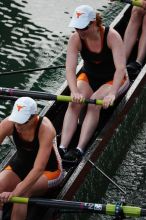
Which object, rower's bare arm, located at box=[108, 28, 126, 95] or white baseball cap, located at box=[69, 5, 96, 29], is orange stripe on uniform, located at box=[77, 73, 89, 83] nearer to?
rower's bare arm, located at box=[108, 28, 126, 95]

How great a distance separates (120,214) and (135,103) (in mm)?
2915

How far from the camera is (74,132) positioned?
29.1 feet

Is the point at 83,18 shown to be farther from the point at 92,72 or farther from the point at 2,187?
the point at 2,187

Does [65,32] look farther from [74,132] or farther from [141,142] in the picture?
[74,132]

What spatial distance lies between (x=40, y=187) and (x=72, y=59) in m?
1.83

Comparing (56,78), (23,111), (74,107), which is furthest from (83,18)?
(56,78)

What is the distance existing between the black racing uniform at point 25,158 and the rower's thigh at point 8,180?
2.0 inches

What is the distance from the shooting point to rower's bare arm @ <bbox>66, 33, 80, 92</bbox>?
8.84 metres

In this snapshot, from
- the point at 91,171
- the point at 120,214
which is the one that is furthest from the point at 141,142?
the point at 120,214

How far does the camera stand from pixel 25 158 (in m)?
7.76

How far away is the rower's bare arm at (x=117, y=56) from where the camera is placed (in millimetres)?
8750

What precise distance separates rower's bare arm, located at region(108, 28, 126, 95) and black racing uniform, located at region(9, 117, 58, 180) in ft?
4.56

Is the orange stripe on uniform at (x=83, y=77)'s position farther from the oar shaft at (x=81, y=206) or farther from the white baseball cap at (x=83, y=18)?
the oar shaft at (x=81, y=206)

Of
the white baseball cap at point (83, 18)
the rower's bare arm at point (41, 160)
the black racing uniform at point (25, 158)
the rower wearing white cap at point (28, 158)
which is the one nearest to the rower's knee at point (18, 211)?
the rower wearing white cap at point (28, 158)
